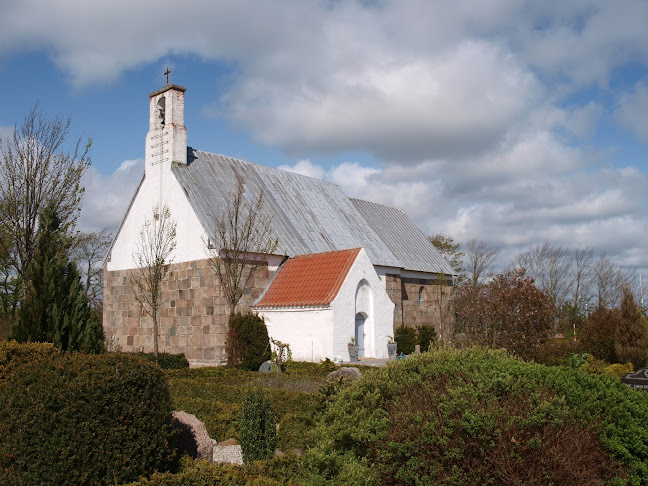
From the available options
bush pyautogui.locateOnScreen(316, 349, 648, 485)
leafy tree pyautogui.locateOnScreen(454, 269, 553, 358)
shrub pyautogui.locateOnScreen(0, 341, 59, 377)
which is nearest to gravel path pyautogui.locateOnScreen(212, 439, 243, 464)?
bush pyautogui.locateOnScreen(316, 349, 648, 485)

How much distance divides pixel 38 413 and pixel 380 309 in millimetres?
13336

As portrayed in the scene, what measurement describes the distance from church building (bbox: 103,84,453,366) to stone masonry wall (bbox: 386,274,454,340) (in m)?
0.12

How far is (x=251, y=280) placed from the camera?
17.1 meters

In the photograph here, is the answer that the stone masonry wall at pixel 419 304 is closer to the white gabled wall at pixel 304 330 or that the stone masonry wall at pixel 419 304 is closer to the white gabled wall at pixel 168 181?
the white gabled wall at pixel 304 330

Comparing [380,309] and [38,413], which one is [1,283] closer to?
[380,309]

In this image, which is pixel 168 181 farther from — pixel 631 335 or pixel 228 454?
pixel 631 335

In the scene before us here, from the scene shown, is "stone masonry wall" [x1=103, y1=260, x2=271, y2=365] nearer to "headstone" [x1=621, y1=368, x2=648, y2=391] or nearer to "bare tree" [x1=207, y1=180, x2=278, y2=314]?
"bare tree" [x1=207, y1=180, x2=278, y2=314]

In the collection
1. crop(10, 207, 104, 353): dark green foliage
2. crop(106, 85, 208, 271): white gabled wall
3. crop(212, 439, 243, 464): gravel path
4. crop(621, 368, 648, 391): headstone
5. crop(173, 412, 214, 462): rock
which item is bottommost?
crop(212, 439, 243, 464): gravel path

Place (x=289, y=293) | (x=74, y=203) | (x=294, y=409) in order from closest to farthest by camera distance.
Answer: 1. (x=294, y=409)
2. (x=74, y=203)
3. (x=289, y=293)

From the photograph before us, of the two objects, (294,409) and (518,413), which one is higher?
(518,413)

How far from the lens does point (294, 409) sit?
26.2ft

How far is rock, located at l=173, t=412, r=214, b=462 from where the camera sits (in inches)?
230

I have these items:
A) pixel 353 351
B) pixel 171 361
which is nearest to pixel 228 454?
pixel 171 361

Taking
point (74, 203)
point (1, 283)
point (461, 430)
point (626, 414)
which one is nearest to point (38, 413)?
point (461, 430)
